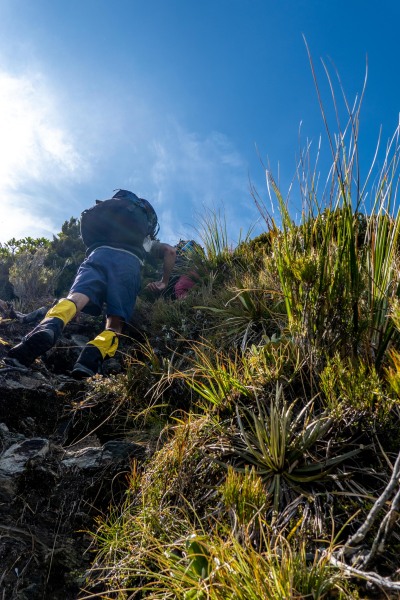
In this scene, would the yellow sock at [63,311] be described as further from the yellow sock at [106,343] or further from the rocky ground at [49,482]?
the rocky ground at [49,482]

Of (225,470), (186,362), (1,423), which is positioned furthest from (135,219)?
(225,470)

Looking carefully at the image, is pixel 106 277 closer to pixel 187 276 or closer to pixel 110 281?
pixel 110 281

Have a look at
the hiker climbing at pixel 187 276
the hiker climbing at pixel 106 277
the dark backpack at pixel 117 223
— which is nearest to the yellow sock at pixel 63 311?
the hiker climbing at pixel 106 277

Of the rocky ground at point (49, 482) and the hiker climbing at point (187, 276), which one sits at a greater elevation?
the hiker climbing at point (187, 276)

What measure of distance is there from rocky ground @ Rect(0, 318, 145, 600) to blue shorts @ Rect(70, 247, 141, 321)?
1.44 m

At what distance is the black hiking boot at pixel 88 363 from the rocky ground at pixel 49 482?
0.30 m

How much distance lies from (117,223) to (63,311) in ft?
5.48

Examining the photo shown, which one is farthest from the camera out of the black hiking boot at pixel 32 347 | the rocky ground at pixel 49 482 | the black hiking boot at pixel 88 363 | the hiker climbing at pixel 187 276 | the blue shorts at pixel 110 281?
the hiker climbing at pixel 187 276

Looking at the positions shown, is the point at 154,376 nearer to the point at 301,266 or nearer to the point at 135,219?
the point at 301,266

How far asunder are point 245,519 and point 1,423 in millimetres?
2089

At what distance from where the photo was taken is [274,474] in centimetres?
194

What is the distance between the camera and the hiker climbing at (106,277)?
4188 mm

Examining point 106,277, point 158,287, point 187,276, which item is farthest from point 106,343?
point 187,276

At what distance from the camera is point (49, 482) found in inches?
97.6
